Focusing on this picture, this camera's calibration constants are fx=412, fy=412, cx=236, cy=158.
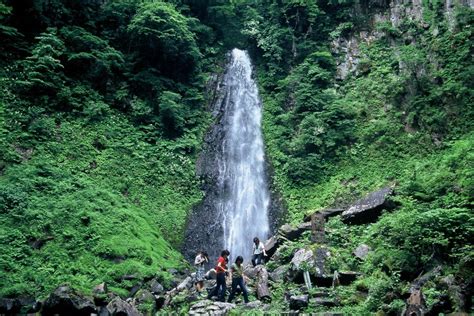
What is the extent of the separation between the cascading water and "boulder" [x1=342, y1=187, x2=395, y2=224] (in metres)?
4.79

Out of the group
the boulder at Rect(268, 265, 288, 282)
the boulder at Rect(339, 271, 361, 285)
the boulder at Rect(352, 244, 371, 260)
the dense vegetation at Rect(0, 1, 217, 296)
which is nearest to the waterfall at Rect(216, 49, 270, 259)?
the dense vegetation at Rect(0, 1, 217, 296)

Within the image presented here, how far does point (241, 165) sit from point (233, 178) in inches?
40.2

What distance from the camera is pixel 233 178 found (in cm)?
2125

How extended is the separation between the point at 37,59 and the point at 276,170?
1240 centimetres

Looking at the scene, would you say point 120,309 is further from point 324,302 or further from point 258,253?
point 258,253

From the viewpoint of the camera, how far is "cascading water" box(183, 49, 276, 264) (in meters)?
18.5

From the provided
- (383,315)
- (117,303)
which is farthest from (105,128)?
(383,315)

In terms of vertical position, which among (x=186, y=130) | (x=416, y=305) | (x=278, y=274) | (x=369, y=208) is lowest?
(x=416, y=305)

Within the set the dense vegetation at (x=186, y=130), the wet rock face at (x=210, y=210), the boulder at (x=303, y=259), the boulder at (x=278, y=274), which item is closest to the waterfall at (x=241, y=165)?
the wet rock face at (x=210, y=210)

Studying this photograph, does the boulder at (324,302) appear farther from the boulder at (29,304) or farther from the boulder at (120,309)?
the boulder at (29,304)

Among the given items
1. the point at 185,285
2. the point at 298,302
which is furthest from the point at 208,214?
the point at 298,302

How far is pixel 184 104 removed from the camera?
22.8 m

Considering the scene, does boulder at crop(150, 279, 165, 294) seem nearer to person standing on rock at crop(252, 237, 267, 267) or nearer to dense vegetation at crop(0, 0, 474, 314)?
dense vegetation at crop(0, 0, 474, 314)

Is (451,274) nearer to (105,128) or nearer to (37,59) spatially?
(105,128)
